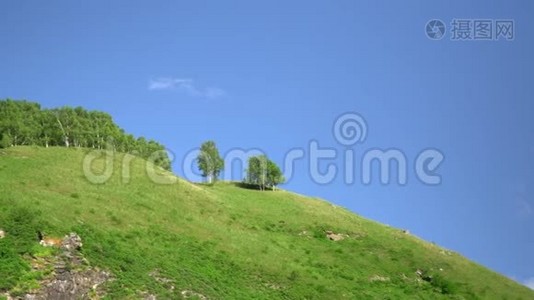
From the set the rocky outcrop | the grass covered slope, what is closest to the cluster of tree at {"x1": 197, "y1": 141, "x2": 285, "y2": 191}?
the grass covered slope

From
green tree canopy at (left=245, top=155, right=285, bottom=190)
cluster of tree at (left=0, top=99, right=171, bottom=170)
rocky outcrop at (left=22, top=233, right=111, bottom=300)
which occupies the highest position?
cluster of tree at (left=0, top=99, right=171, bottom=170)

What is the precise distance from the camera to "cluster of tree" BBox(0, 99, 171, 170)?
10325 centimetres

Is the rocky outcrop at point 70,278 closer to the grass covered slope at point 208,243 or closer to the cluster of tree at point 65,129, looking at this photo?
the grass covered slope at point 208,243

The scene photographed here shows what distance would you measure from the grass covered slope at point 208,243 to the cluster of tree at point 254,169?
72.1ft

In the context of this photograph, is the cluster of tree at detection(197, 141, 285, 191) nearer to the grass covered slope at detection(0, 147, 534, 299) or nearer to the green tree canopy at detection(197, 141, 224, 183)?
the green tree canopy at detection(197, 141, 224, 183)

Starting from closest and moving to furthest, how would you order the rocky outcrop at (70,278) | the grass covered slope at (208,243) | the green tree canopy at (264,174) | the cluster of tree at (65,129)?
the rocky outcrop at (70,278) → the grass covered slope at (208,243) → the cluster of tree at (65,129) → the green tree canopy at (264,174)

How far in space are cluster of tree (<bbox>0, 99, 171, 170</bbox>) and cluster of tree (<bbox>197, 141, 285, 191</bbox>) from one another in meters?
7.60

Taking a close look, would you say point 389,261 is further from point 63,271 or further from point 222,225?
point 63,271

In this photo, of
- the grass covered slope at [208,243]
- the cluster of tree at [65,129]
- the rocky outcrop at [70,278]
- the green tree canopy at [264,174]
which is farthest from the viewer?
the green tree canopy at [264,174]

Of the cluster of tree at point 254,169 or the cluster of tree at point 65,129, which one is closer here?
the cluster of tree at point 65,129

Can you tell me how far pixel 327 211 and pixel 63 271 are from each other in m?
50.6

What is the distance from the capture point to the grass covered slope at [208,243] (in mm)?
45500

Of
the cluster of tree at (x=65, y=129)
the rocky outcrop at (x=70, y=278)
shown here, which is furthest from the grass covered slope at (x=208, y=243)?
the cluster of tree at (x=65, y=129)

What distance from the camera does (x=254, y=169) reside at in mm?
110562
